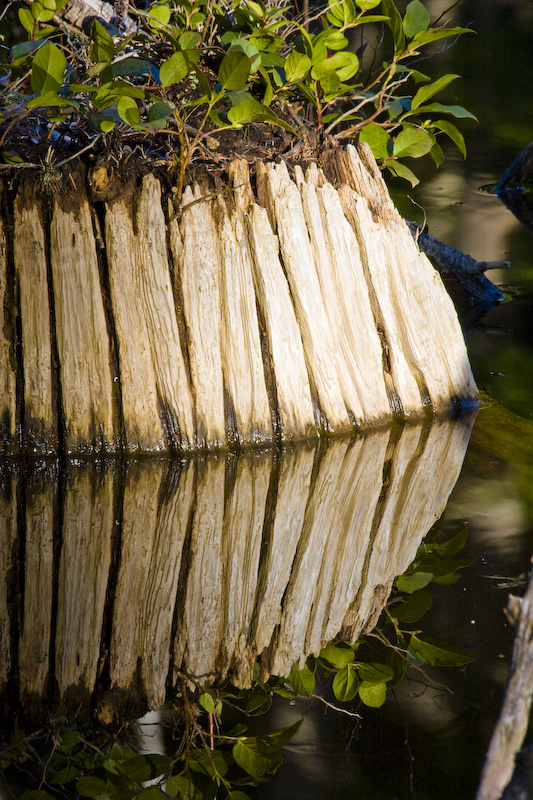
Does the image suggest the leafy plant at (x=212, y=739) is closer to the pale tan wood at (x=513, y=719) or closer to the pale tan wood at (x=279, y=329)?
the pale tan wood at (x=513, y=719)

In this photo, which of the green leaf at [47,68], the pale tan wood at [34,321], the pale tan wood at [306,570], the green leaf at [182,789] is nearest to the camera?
the green leaf at [182,789]

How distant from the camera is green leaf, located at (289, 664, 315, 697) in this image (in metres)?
1.39

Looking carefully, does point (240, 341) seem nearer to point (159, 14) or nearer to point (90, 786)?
point (159, 14)

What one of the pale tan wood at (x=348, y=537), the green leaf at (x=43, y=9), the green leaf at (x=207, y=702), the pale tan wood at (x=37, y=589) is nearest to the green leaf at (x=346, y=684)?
the pale tan wood at (x=348, y=537)

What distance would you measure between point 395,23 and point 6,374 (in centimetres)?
161

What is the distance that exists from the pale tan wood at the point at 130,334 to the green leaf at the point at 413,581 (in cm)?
94

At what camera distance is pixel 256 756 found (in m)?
1.23

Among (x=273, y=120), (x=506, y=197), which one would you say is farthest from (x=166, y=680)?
(x=506, y=197)

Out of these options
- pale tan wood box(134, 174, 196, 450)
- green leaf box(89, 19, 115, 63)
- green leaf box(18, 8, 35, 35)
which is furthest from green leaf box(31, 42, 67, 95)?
pale tan wood box(134, 174, 196, 450)

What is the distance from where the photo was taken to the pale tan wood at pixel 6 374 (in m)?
2.25

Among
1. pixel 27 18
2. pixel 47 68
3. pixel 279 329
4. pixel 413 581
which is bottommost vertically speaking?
pixel 413 581

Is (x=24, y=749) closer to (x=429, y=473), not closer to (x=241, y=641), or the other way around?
(x=241, y=641)

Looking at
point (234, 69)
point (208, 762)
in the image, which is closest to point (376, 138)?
point (234, 69)

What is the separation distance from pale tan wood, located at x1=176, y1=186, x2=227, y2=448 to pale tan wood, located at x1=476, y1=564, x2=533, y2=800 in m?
1.58
